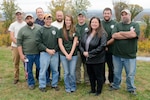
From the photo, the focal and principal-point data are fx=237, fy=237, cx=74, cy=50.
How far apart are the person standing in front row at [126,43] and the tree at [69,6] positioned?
17.1 meters

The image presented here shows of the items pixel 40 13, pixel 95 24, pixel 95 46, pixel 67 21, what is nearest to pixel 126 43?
pixel 95 46

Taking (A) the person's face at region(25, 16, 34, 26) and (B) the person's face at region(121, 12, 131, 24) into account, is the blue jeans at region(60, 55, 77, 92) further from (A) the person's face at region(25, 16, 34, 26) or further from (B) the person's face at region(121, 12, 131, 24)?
(B) the person's face at region(121, 12, 131, 24)

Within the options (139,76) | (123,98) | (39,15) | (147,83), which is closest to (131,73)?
(123,98)

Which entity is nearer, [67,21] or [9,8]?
[67,21]

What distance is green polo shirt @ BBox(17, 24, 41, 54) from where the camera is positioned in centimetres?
516

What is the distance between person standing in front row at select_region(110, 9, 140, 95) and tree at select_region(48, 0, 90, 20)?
56.0 feet

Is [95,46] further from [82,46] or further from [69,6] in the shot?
[69,6]

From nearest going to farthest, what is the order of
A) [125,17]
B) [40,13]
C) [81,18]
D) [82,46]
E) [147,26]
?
[125,17] < [82,46] < [81,18] < [40,13] < [147,26]

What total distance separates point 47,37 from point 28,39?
1.49ft

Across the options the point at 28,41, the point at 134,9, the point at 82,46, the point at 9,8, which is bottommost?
the point at 82,46

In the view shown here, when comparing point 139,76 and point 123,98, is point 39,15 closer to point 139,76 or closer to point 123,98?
point 123,98

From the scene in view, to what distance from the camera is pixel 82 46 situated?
5.00m

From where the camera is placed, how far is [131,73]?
16.3 feet

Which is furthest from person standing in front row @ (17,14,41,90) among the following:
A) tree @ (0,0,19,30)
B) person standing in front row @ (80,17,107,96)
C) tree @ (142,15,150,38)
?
tree @ (0,0,19,30)
